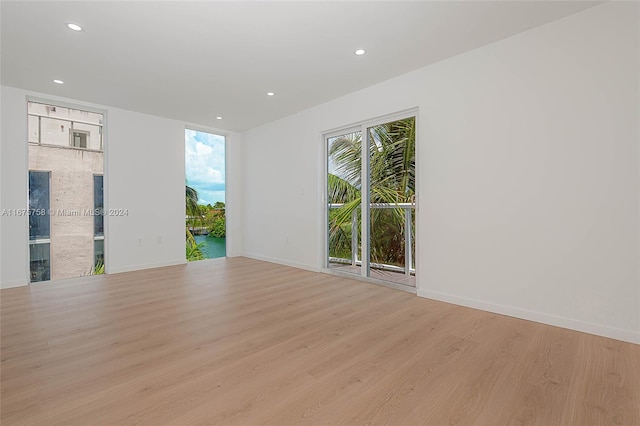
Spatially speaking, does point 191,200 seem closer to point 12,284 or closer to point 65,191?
point 65,191

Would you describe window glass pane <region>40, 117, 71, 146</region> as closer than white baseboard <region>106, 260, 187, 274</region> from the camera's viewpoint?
Yes

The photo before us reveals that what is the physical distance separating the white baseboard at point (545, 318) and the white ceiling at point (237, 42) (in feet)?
8.10

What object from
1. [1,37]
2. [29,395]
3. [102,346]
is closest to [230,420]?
[29,395]

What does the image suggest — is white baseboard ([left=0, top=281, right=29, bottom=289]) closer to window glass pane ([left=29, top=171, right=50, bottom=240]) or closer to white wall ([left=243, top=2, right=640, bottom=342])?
window glass pane ([left=29, top=171, right=50, bottom=240])

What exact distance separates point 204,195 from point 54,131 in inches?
91.3

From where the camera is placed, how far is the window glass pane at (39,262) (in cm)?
398

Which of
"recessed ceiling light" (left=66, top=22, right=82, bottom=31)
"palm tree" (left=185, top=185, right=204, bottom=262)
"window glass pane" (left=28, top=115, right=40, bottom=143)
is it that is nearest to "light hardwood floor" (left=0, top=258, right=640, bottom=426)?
"window glass pane" (left=28, top=115, right=40, bottom=143)

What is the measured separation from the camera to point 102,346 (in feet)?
6.84

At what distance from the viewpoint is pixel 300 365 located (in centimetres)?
183

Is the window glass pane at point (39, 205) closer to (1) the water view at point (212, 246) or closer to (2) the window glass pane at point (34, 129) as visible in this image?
(2) the window glass pane at point (34, 129)

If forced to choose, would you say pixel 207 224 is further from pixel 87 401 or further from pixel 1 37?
pixel 87 401

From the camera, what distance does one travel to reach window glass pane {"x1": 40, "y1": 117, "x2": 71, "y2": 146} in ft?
13.5

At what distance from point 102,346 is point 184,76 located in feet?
9.49

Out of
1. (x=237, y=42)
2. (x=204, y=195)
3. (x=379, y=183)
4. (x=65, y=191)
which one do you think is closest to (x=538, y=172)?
(x=379, y=183)
